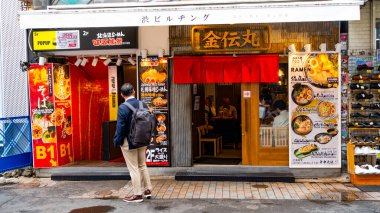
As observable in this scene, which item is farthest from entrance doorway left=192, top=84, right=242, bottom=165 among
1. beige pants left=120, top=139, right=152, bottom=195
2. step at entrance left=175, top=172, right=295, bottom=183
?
beige pants left=120, top=139, right=152, bottom=195

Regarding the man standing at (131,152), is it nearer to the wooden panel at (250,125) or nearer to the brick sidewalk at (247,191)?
the brick sidewalk at (247,191)

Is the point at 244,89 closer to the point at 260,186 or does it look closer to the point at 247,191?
the point at 260,186

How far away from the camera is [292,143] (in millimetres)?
9781

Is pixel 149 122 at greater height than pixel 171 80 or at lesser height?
lesser

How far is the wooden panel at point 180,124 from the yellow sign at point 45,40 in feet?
9.44

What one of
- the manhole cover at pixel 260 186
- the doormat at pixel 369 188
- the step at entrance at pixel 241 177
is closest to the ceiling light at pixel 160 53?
the step at entrance at pixel 241 177

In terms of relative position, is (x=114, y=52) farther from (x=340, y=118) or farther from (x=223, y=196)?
(x=340, y=118)

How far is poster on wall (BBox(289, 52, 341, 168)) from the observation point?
9625mm

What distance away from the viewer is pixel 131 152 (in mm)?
7941

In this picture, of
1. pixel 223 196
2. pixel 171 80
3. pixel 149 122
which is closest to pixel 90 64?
pixel 171 80

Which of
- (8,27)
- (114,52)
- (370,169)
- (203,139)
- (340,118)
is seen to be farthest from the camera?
(203,139)

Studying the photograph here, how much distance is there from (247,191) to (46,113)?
4.99 m

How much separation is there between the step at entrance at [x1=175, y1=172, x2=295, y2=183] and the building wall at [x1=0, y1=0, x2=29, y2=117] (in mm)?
4553

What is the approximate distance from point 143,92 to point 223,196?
10.4 feet
